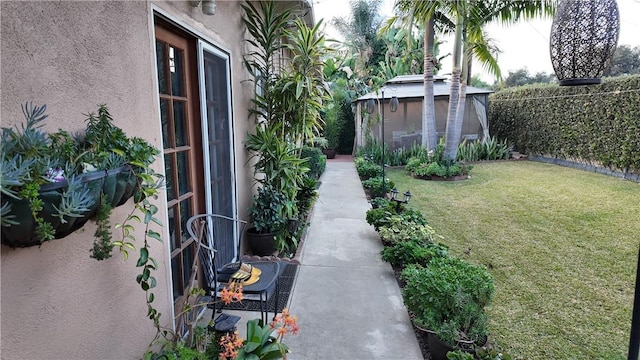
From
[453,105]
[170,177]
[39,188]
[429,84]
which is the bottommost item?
[170,177]

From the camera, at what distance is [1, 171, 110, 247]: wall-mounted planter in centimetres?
106

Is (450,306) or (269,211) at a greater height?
(269,211)

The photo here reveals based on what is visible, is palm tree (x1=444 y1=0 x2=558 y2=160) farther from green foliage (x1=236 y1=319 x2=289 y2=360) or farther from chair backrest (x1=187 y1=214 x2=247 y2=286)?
green foliage (x1=236 y1=319 x2=289 y2=360)

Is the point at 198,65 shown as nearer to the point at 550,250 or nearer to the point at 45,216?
the point at 45,216

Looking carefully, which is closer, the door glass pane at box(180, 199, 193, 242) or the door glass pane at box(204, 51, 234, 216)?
the door glass pane at box(180, 199, 193, 242)

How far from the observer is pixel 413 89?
553 inches

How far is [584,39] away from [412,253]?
7.60ft

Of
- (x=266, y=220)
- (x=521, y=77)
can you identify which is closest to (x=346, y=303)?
(x=266, y=220)

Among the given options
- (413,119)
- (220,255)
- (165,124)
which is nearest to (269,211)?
(220,255)

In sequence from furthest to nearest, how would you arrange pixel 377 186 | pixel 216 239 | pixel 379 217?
pixel 377 186, pixel 379 217, pixel 216 239

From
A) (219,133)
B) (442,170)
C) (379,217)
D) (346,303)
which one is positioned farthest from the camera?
(442,170)

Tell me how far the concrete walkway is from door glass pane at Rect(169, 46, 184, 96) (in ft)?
6.74

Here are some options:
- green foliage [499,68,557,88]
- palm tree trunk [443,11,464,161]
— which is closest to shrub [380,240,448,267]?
palm tree trunk [443,11,464,161]

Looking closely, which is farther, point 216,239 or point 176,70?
point 216,239
